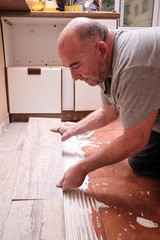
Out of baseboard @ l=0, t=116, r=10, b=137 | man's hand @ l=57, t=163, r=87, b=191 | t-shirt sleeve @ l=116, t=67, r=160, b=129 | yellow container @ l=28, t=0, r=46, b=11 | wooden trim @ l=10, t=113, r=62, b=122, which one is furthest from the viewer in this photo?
wooden trim @ l=10, t=113, r=62, b=122

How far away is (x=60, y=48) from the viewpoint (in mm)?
774

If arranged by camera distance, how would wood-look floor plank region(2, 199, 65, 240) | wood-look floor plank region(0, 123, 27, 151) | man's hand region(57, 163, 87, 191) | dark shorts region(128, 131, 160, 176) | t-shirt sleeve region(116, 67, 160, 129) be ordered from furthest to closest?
wood-look floor plank region(0, 123, 27, 151) → dark shorts region(128, 131, 160, 176) → man's hand region(57, 163, 87, 191) → t-shirt sleeve region(116, 67, 160, 129) → wood-look floor plank region(2, 199, 65, 240)

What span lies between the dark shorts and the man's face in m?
0.45

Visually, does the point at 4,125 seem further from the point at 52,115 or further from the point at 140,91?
the point at 140,91

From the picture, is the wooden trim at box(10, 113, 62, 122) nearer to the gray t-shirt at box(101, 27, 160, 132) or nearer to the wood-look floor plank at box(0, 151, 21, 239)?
the wood-look floor plank at box(0, 151, 21, 239)

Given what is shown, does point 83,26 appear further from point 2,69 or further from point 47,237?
point 2,69

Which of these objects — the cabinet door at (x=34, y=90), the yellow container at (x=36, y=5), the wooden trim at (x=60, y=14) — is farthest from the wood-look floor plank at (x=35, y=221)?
the yellow container at (x=36, y=5)

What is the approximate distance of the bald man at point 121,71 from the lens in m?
0.69

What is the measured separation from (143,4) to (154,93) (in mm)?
2295

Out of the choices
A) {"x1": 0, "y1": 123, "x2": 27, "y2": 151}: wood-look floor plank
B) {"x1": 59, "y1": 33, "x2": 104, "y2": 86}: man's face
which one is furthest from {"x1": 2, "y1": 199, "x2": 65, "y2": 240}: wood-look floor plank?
{"x1": 0, "y1": 123, "x2": 27, "y2": 151}: wood-look floor plank

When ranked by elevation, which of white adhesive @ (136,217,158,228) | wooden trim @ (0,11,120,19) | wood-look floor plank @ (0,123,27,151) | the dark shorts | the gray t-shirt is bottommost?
wood-look floor plank @ (0,123,27,151)

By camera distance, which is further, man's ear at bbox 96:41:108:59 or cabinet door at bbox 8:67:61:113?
cabinet door at bbox 8:67:61:113

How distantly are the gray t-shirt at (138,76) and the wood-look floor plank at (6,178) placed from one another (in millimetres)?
559

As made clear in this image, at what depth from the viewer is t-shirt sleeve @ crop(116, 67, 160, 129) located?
0.68 m
